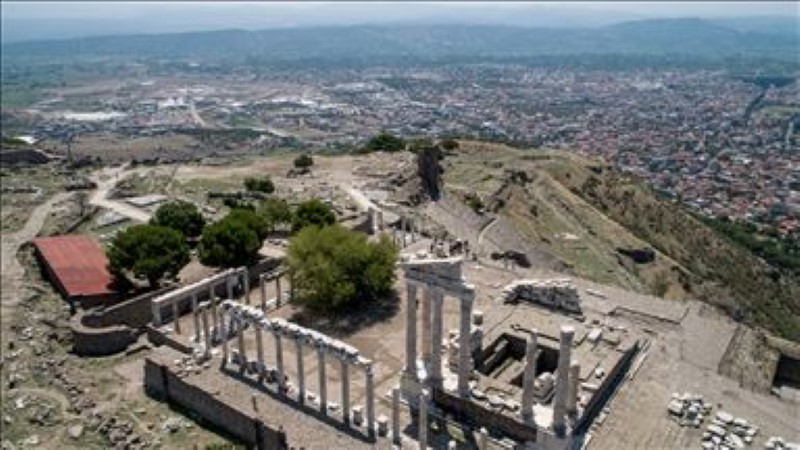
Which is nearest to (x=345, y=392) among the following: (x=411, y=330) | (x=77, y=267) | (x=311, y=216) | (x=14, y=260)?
(x=411, y=330)

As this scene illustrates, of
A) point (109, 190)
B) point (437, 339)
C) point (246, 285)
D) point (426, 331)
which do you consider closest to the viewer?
point (437, 339)

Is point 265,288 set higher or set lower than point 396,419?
lower

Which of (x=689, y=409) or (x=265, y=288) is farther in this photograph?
(x=265, y=288)

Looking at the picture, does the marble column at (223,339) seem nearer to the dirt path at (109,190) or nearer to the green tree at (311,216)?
the green tree at (311,216)

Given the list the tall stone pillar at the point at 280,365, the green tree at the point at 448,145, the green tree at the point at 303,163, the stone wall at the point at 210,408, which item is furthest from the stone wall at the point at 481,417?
the green tree at the point at 448,145

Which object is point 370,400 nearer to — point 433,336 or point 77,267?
point 433,336

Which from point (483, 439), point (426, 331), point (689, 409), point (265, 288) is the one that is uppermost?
point (426, 331)

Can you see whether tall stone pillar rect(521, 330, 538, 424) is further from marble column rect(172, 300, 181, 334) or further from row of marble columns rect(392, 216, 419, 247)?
row of marble columns rect(392, 216, 419, 247)
